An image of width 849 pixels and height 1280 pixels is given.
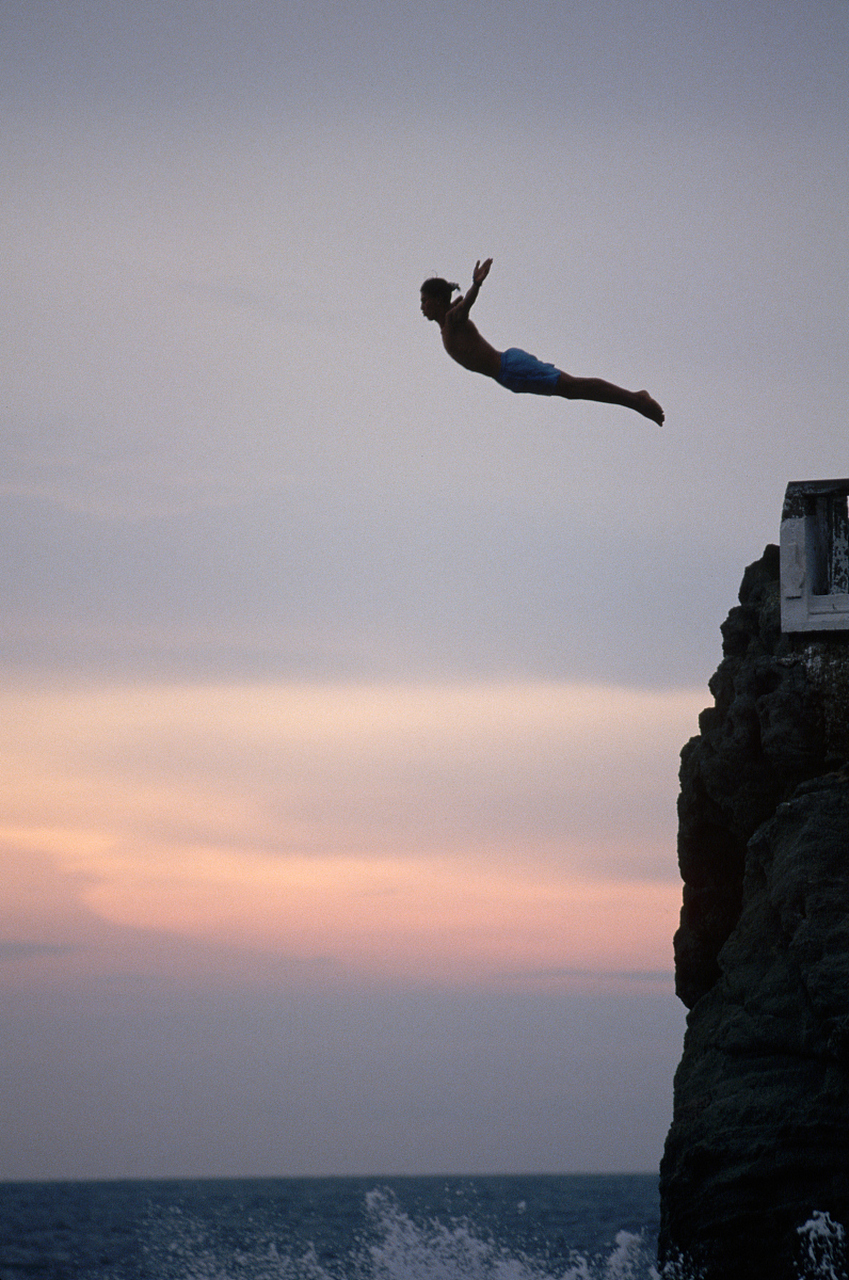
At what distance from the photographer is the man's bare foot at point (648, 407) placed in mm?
11523

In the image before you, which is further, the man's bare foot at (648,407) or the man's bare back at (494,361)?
the man's bare foot at (648,407)

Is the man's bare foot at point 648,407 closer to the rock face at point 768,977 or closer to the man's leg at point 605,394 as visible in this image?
the man's leg at point 605,394

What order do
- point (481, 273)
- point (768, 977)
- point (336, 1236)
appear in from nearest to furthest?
point (481, 273) < point (768, 977) < point (336, 1236)

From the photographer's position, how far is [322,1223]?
53344 mm

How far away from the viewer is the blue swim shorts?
1101 centimetres

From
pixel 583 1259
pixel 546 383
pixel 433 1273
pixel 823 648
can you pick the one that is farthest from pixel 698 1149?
pixel 583 1259

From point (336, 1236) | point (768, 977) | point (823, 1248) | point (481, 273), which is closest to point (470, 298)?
point (481, 273)

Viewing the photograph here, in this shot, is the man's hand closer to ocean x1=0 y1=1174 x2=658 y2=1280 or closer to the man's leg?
the man's leg

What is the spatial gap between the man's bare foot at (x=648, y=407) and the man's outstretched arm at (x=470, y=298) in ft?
5.93

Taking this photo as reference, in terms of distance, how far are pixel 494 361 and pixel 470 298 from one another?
2.35 ft

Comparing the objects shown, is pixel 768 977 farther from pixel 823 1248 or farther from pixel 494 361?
pixel 494 361

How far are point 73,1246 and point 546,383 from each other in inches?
1465

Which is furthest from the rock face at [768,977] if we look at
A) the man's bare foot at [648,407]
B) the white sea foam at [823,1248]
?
the man's bare foot at [648,407]

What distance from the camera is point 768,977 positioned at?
13.9m
